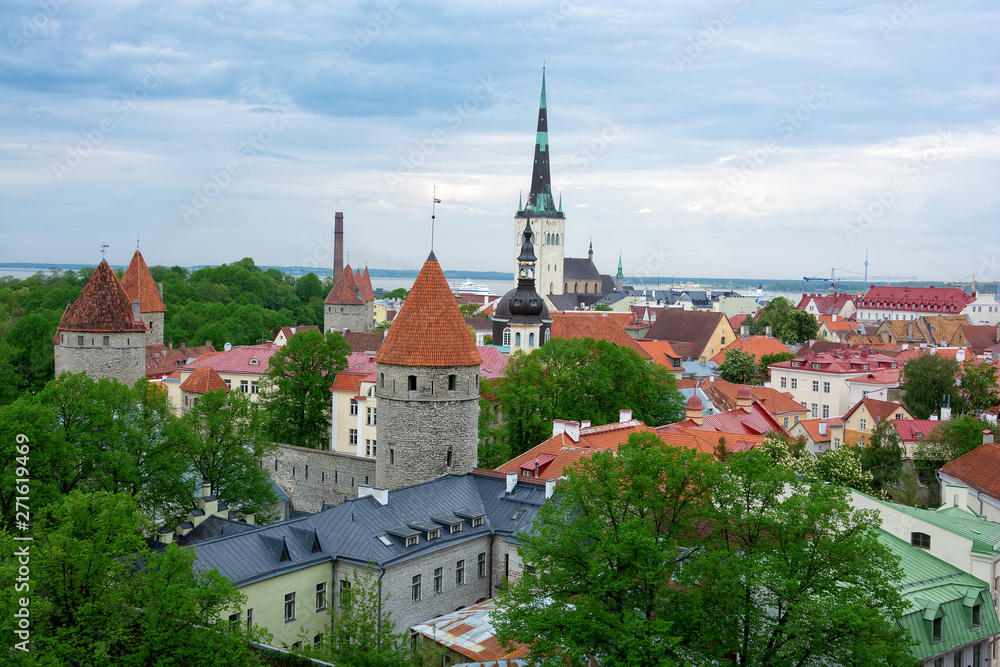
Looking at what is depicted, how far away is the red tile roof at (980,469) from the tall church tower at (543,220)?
251 ft

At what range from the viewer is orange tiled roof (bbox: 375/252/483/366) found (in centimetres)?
2872

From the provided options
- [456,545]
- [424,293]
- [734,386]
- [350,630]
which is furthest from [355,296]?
[350,630]

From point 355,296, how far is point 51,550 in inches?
2657

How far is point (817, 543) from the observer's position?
16.3m

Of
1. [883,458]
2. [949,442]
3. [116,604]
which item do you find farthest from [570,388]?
[116,604]

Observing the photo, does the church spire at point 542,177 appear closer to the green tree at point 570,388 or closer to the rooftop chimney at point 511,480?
the green tree at point 570,388

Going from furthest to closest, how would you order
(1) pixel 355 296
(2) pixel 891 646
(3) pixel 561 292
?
(3) pixel 561 292 < (1) pixel 355 296 < (2) pixel 891 646

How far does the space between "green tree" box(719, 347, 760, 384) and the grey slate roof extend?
1511 inches

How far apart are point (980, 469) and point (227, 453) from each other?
79.0ft

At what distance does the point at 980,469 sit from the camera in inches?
1161

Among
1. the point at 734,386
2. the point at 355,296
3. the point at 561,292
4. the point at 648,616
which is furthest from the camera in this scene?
the point at 561,292

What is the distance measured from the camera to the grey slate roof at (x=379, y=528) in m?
21.3

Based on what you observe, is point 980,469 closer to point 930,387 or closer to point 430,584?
point 930,387

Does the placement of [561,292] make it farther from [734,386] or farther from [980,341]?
[734,386]
